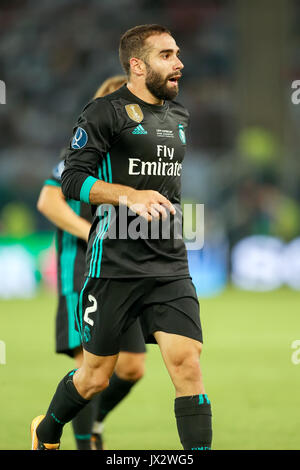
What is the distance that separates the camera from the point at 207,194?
19.9 m

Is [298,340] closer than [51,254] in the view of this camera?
Yes

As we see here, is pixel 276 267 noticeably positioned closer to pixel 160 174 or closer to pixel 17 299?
pixel 17 299

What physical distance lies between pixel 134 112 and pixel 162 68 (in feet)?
0.81

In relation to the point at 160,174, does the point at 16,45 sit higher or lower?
higher

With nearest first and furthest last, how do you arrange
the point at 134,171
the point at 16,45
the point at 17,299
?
the point at 134,171 → the point at 17,299 → the point at 16,45

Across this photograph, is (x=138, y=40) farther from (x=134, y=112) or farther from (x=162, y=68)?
(x=134, y=112)

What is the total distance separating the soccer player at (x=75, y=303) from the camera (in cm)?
481

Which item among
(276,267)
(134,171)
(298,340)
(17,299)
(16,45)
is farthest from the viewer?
(16,45)

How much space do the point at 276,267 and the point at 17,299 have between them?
4568mm

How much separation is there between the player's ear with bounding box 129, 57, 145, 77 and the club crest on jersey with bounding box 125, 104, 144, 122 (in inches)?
6.7

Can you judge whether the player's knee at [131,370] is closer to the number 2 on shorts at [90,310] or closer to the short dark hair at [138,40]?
the number 2 on shorts at [90,310]

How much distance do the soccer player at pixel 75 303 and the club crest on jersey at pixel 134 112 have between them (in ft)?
3.10

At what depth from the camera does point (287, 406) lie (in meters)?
6.05

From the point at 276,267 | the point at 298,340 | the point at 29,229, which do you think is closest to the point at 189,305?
the point at 298,340
